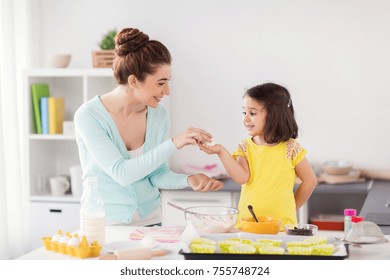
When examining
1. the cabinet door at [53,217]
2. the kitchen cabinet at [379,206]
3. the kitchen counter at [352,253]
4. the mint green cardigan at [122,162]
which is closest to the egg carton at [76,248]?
the kitchen counter at [352,253]

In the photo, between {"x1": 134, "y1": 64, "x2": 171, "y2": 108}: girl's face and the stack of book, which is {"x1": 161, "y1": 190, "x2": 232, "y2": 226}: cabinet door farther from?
{"x1": 134, "y1": 64, "x2": 171, "y2": 108}: girl's face

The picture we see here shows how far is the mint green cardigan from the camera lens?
1.95m

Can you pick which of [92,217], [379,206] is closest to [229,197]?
[379,206]

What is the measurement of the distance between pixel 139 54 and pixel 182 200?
1194mm

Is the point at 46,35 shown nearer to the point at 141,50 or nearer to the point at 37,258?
the point at 141,50

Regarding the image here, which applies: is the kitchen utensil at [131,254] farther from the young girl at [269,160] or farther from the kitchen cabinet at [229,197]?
the kitchen cabinet at [229,197]

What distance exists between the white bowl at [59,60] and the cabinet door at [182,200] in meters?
0.78

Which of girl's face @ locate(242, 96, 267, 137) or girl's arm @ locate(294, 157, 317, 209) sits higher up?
girl's face @ locate(242, 96, 267, 137)

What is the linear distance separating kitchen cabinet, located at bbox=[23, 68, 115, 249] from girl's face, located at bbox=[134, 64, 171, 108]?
4.23 feet


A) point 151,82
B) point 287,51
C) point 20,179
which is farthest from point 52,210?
point 151,82

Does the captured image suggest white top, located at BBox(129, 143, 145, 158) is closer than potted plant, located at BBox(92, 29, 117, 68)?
Yes

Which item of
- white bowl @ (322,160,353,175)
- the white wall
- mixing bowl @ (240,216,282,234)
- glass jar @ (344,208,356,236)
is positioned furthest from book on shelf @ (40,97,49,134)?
glass jar @ (344,208,356,236)

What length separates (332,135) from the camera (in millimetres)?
3375

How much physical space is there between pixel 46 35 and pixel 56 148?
1.77 feet
